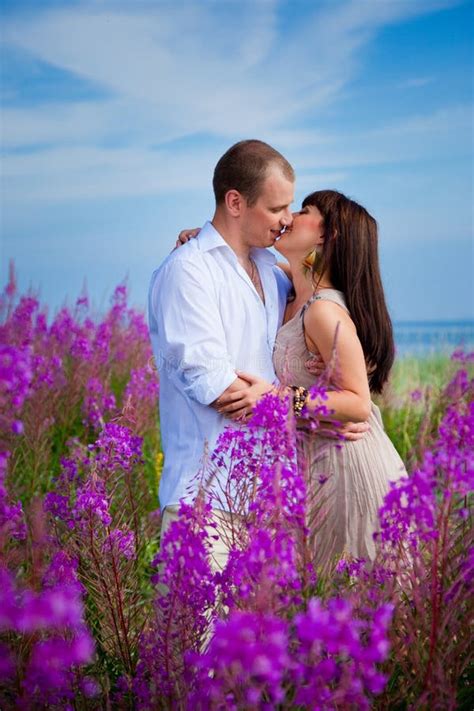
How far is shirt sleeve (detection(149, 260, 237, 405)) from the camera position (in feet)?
12.6

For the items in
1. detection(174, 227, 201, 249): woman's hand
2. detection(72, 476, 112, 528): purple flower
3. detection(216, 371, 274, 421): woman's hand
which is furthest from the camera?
detection(174, 227, 201, 249): woman's hand

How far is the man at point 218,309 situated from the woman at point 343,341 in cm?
12

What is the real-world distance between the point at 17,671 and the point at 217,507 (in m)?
1.62

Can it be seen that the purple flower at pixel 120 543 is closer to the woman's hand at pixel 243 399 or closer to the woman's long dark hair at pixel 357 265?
the woman's hand at pixel 243 399

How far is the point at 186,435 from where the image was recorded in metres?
4.10

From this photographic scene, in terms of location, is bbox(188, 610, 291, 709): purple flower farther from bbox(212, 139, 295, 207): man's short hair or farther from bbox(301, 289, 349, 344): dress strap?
bbox(212, 139, 295, 207): man's short hair

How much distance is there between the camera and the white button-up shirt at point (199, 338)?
3.90m

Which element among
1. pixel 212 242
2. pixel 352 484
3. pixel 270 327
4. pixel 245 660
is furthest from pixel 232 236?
pixel 245 660

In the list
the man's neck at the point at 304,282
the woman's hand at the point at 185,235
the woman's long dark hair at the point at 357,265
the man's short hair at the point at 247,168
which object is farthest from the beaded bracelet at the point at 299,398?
the woman's hand at the point at 185,235

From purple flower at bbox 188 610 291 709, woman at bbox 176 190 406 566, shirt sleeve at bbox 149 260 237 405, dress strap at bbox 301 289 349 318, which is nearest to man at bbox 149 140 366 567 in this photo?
shirt sleeve at bbox 149 260 237 405

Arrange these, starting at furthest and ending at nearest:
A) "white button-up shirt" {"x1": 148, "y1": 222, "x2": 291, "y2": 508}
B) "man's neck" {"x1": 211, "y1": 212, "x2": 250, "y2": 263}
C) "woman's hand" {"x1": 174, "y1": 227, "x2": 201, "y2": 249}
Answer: "woman's hand" {"x1": 174, "y1": 227, "x2": 201, "y2": 249} → "man's neck" {"x1": 211, "y1": 212, "x2": 250, "y2": 263} → "white button-up shirt" {"x1": 148, "y1": 222, "x2": 291, "y2": 508}

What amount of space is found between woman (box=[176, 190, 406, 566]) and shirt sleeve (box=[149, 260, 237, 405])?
0.14 metres

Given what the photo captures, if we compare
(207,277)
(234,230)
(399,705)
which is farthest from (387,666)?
(234,230)

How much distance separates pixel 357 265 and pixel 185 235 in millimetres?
1081
